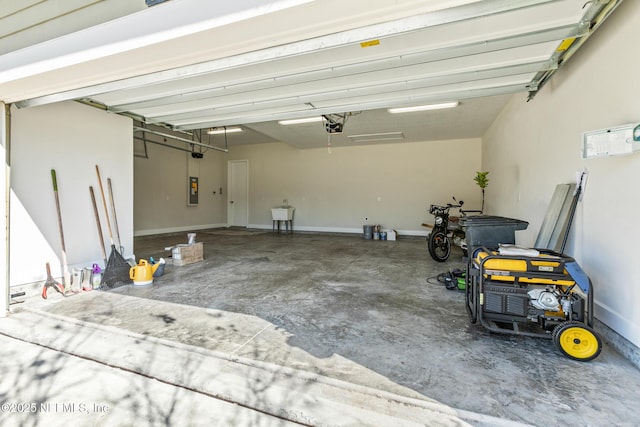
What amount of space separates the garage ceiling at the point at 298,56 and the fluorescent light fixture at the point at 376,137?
3.57 metres

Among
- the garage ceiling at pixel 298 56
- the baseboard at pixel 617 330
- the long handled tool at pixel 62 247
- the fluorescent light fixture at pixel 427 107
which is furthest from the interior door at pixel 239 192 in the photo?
the baseboard at pixel 617 330

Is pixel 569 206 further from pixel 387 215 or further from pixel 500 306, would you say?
pixel 387 215

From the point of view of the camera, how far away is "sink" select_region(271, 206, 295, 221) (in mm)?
9961

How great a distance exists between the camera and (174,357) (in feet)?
6.54

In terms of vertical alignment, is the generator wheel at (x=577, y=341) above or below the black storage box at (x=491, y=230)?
below

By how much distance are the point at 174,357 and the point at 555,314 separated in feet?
9.23

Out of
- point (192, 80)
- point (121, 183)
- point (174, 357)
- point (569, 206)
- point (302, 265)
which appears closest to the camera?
point (174, 357)

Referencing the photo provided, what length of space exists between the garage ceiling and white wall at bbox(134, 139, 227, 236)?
418cm

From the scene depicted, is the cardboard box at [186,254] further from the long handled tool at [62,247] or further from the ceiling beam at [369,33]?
the ceiling beam at [369,33]

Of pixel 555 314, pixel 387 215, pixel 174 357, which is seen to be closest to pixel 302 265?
pixel 174 357

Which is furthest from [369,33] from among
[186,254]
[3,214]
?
[186,254]

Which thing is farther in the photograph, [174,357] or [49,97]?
[49,97]

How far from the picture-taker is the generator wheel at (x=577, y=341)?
6.31 ft

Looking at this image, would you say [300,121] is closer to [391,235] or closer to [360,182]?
[360,182]
